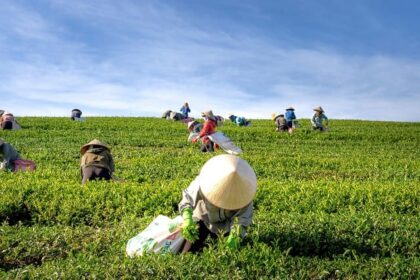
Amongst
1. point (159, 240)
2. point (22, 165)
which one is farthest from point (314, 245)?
point (22, 165)

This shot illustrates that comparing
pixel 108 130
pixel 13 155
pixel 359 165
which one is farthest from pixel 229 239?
pixel 108 130

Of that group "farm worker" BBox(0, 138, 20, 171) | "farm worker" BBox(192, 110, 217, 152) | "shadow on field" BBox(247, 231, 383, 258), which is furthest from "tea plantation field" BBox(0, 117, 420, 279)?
"farm worker" BBox(192, 110, 217, 152)

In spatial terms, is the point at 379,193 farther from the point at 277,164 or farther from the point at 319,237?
the point at 277,164

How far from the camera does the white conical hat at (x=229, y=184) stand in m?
4.93

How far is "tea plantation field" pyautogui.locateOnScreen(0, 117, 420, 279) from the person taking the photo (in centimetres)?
511

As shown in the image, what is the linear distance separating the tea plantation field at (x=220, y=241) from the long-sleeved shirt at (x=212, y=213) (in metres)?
0.24

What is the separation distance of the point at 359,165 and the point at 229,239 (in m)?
10.4

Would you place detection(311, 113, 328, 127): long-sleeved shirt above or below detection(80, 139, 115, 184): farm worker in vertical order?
above

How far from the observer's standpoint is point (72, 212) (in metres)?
7.98

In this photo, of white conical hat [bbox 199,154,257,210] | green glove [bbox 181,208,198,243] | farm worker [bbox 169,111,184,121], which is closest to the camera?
white conical hat [bbox 199,154,257,210]

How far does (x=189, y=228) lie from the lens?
17.7 feet

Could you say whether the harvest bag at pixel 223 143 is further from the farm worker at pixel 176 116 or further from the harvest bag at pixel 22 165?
the farm worker at pixel 176 116

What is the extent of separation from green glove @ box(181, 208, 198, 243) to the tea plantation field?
21 cm

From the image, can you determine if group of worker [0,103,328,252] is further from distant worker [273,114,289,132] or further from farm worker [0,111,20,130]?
distant worker [273,114,289,132]
